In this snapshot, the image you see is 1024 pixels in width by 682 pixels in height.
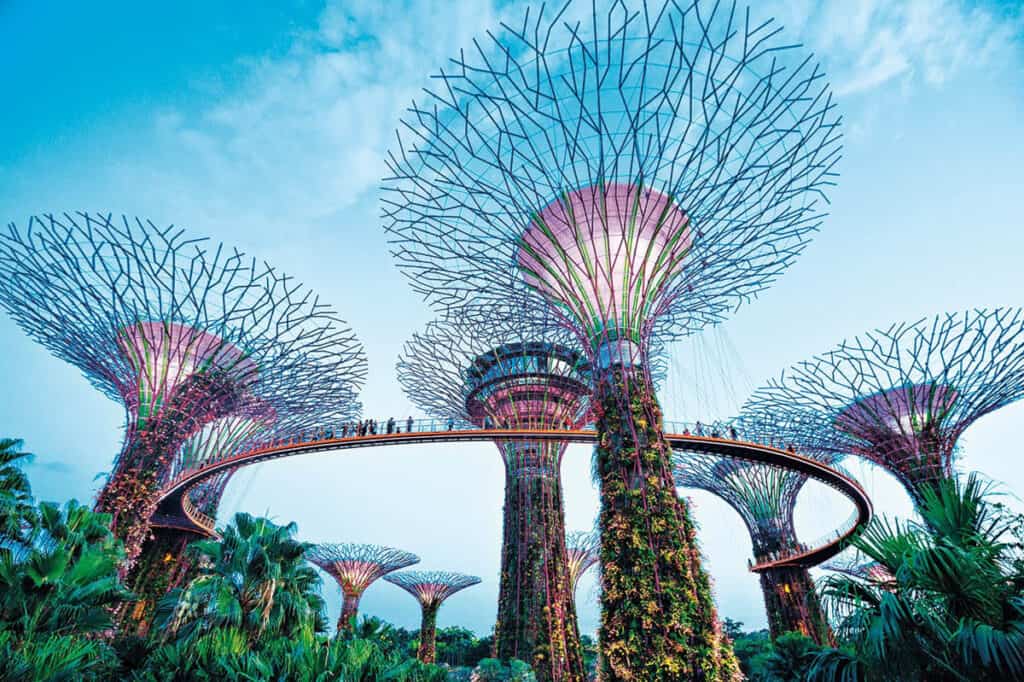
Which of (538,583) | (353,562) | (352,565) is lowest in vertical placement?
(538,583)

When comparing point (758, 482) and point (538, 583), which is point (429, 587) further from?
point (758, 482)

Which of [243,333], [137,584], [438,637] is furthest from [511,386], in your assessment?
[438,637]

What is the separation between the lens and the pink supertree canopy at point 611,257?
14148 mm

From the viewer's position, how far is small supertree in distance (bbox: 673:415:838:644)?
28.5m

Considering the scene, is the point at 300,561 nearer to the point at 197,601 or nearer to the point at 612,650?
the point at 197,601

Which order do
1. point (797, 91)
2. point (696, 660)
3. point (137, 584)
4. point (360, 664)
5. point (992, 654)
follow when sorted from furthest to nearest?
1. point (137, 584)
2. point (797, 91)
3. point (696, 660)
4. point (360, 664)
5. point (992, 654)

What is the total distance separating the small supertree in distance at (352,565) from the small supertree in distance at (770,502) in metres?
23.1

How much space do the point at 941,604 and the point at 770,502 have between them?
29.1 metres

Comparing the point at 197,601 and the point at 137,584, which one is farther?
the point at 137,584

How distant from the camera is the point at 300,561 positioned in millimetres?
12445

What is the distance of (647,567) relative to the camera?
1050 centimetres

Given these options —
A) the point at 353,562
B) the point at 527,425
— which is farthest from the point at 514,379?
the point at 353,562

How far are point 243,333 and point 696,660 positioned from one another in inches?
745

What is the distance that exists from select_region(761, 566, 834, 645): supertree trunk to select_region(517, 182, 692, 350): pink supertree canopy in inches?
919
